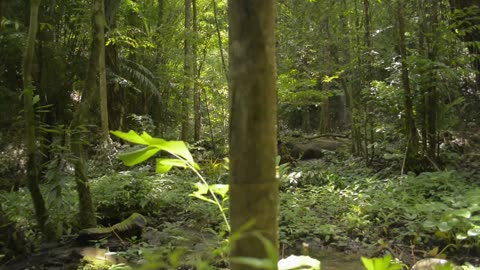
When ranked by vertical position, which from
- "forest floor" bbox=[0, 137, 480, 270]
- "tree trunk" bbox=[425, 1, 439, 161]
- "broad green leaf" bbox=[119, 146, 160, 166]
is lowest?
"forest floor" bbox=[0, 137, 480, 270]

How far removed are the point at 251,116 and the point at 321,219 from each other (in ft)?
16.8

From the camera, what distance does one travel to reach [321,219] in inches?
245

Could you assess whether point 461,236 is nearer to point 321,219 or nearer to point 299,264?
point 321,219

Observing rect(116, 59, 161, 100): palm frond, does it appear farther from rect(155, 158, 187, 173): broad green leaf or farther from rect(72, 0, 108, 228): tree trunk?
rect(155, 158, 187, 173): broad green leaf

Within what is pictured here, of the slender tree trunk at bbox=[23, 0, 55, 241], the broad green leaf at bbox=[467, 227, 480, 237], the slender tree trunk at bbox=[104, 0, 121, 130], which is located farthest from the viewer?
the slender tree trunk at bbox=[104, 0, 121, 130]

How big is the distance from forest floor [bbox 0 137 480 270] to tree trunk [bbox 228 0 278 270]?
88.0 inches

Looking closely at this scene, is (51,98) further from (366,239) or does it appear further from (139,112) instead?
(366,239)

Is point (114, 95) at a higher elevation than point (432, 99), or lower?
higher

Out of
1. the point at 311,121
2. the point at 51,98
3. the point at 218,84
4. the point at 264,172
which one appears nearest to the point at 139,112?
the point at 218,84

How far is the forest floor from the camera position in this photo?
4.64 meters

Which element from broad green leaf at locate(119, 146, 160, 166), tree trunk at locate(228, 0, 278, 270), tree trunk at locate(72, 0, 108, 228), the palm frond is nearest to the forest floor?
tree trunk at locate(72, 0, 108, 228)

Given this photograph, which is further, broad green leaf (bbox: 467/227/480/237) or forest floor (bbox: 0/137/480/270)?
forest floor (bbox: 0/137/480/270)

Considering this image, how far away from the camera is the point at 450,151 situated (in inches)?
326

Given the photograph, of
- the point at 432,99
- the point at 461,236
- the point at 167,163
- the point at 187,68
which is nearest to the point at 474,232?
the point at 461,236
